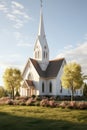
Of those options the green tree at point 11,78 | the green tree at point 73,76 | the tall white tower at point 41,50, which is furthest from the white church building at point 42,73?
the green tree at point 73,76

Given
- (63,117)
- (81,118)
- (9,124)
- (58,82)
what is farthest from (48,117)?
(58,82)

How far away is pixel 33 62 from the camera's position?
60062 millimetres

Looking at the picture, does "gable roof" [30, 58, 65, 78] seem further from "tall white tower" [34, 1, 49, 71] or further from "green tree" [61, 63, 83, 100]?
"green tree" [61, 63, 83, 100]

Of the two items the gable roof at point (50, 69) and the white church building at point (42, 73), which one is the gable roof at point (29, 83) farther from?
the gable roof at point (50, 69)

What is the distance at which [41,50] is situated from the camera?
61.9 m

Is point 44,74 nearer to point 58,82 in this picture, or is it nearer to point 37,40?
point 58,82

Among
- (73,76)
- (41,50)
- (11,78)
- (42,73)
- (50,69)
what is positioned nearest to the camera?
(73,76)

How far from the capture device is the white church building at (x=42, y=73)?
58.2 metres

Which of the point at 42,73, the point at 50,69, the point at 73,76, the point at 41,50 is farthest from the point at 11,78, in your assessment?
the point at 41,50

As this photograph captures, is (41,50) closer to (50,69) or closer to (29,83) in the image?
(50,69)

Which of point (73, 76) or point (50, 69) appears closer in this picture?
point (73, 76)

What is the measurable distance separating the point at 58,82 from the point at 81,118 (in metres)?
38.0

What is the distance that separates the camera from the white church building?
58.2 m

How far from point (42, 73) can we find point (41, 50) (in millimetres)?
5842
